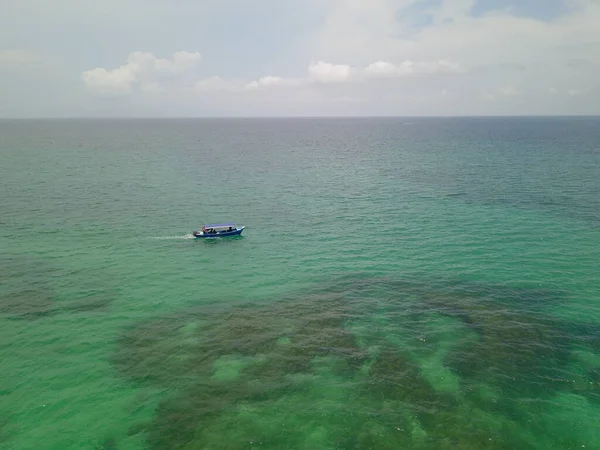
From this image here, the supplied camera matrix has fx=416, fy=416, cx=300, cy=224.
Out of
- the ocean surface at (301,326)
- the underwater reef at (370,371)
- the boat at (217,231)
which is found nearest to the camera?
the underwater reef at (370,371)

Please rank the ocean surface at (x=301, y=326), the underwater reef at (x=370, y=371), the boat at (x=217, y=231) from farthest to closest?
the boat at (x=217, y=231)
the ocean surface at (x=301, y=326)
the underwater reef at (x=370, y=371)

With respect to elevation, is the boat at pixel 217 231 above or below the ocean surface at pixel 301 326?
above

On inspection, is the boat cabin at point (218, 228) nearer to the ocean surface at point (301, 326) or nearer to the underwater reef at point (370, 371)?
the ocean surface at point (301, 326)

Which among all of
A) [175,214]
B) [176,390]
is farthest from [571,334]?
[175,214]

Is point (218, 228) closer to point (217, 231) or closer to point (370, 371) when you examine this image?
point (217, 231)

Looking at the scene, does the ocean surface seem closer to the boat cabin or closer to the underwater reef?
the underwater reef

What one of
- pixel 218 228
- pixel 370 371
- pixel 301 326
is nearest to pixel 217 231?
pixel 218 228

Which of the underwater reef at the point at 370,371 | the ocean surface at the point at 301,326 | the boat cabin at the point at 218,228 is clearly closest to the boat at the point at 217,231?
the boat cabin at the point at 218,228

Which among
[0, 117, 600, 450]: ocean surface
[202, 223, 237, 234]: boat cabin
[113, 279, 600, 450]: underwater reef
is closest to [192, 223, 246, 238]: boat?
[202, 223, 237, 234]: boat cabin
